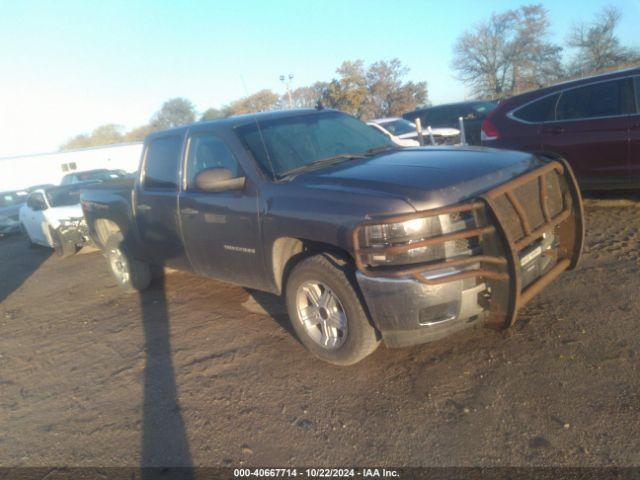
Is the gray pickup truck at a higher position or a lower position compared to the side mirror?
lower

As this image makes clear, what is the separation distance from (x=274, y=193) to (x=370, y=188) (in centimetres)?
85

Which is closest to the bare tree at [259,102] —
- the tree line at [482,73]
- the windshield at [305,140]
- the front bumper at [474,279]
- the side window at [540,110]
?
the tree line at [482,73]

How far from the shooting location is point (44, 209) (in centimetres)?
977

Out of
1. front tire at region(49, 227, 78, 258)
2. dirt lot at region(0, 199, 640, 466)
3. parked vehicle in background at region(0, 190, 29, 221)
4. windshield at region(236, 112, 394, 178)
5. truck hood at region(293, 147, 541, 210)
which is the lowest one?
dirt lot at region(0, 199, 640, 466)

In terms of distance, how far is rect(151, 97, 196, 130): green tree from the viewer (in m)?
63.0

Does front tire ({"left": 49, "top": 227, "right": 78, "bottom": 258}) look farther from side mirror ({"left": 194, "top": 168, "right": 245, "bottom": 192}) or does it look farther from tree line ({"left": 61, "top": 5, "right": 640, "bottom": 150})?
tree line ({"left": 61, "top": 5, "right": 640, "bottom": 150})

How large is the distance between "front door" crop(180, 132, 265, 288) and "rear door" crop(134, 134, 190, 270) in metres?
0.19

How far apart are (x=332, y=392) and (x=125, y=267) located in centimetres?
382

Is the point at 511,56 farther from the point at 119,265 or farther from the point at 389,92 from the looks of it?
the point at 119,265

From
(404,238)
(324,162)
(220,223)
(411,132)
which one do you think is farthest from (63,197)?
(411,132)

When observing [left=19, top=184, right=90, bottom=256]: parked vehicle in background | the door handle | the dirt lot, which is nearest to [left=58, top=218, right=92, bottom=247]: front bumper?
[left=19, top=184, right=90, bottom=256]: parked vehicle in background

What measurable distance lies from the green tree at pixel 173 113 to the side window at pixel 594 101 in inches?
2399

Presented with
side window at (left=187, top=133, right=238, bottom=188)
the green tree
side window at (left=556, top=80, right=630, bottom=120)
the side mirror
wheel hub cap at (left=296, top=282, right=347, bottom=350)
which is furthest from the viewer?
the green tree

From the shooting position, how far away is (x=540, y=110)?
22.2ft
